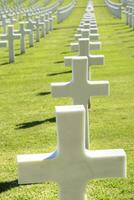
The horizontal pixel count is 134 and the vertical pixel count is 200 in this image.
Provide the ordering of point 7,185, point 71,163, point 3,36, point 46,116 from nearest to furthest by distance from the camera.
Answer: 1. point 71,163
2. point 7,185
3. point 46,116
4. point 3,36

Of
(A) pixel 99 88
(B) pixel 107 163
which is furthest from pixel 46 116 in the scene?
(B) pixel 107 163

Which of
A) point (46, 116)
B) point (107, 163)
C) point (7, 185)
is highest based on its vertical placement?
point (107, 163)

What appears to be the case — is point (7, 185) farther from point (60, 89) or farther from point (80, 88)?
point (80, 88)

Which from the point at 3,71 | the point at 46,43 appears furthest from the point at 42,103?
the point at 46,43

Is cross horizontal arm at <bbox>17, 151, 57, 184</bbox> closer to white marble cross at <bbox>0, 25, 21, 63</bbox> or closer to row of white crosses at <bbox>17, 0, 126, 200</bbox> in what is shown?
row of white crosses at <bbox>17, 0, 126, 200</bbox>

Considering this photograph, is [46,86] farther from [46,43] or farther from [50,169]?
[46,43]

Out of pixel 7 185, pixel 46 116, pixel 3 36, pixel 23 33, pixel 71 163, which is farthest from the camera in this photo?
pixel 23 33

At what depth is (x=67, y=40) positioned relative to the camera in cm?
2172

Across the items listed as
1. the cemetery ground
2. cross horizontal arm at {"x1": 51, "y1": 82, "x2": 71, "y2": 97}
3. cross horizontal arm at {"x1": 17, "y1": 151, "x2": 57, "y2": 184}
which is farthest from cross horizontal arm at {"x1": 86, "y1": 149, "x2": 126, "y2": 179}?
cross horizontal arm at {"x1": 51, "y1": 82, "x2": 71, "y2": 97}

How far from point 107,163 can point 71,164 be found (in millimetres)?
243

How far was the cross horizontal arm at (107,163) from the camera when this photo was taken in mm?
3531

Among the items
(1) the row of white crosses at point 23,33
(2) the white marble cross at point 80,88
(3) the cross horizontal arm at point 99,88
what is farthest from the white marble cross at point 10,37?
(3) the cross horizontal arm at point 99,88

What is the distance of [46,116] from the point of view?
8.67 meters

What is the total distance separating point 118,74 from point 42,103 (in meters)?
3.34
